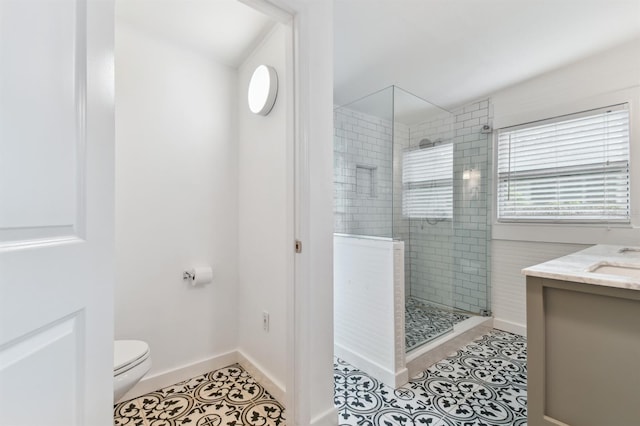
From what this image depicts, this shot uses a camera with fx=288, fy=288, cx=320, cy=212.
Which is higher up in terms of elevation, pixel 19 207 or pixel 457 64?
pixel 457 64

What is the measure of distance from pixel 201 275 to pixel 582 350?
6.97 ft

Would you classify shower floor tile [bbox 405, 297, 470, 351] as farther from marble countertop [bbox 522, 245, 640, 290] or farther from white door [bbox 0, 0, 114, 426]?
white door [bbox 0, 0, 114, 426]

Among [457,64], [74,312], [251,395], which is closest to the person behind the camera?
[74,312]

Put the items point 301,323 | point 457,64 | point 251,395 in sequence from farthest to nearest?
1. point 457,64
2. point 251,395
3. point 301,323

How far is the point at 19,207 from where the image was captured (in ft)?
1.69

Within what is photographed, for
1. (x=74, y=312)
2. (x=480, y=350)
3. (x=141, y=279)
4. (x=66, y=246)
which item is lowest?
(x=480, y=350)

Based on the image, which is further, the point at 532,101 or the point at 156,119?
the point at 532,101

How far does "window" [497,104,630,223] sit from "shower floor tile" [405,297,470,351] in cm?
113

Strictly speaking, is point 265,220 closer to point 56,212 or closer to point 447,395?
point 56,212

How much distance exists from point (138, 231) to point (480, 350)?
2.84 meters

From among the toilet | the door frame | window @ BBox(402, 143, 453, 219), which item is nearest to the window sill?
window @ BBox(402, 143, 453, 219)

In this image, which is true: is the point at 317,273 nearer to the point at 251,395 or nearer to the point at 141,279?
the point at 251,395

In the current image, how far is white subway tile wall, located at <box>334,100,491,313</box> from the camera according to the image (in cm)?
244

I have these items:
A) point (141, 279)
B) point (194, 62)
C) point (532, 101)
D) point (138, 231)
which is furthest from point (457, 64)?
point (141, 279)
